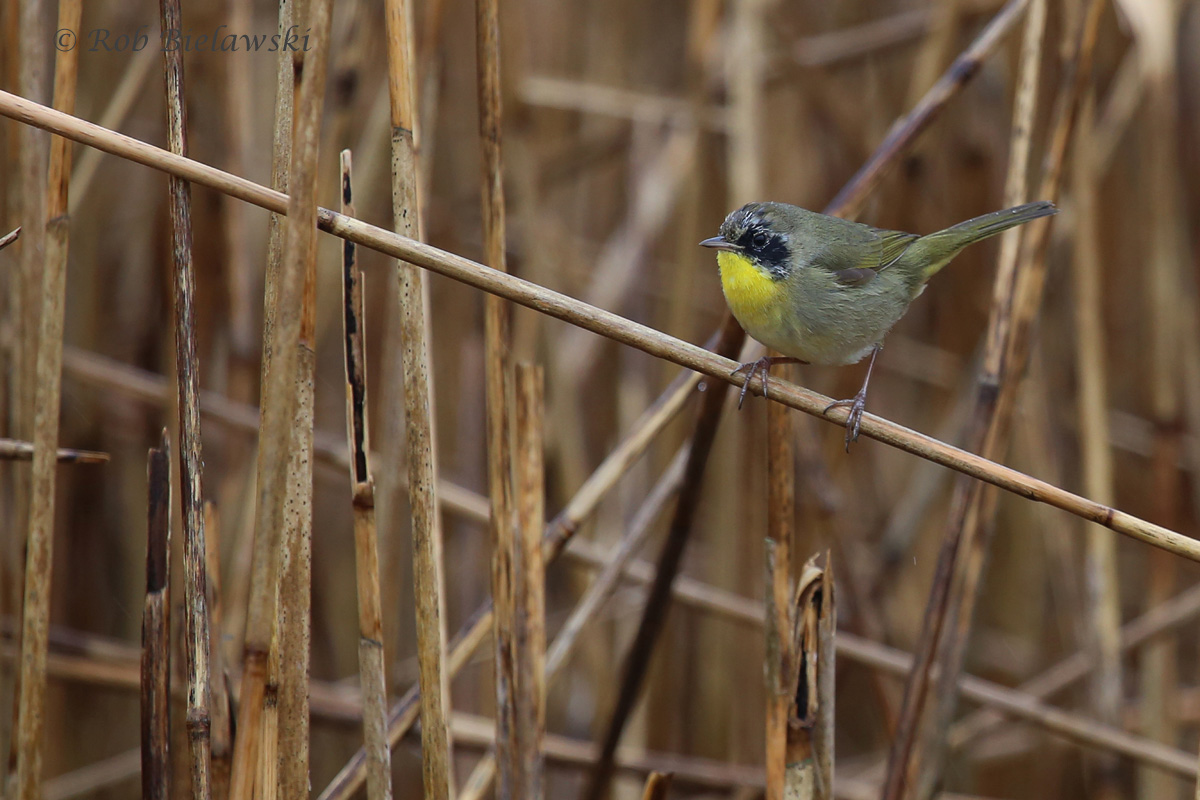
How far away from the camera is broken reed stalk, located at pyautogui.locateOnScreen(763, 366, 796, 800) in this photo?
6.27 ft

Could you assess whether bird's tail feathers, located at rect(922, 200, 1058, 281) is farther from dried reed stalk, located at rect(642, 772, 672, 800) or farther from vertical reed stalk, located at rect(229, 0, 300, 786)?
vertical reed stalk, located at rect(229, 0, 300, 786)

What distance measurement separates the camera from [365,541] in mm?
1767

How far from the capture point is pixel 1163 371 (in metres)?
3.18

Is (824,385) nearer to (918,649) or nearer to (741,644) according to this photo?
(741,644)

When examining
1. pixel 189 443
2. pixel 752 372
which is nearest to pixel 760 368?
pixel 752 372

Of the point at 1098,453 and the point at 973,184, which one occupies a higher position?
the point at 973,184

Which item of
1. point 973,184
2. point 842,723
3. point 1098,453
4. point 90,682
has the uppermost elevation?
point 973,184

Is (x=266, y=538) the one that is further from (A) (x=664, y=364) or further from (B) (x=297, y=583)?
(A) (x=664, y=364)

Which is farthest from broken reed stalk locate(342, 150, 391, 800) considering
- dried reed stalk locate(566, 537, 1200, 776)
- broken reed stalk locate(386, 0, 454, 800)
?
dried reed stalk locate(566, 537, 1200, 776)

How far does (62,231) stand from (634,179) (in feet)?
9.49

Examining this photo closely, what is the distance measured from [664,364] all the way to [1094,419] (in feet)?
6.44

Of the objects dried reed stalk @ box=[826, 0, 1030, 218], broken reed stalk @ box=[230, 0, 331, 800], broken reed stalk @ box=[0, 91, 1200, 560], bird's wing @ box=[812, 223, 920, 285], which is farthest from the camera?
bird's wing @ box=[812, 223, 920, 285]

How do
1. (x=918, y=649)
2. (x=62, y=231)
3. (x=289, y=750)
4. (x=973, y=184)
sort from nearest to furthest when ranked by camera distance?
(x=289, y=750)
(x=62, y=231)
(x=918, y=649)
(x=973, y=184)

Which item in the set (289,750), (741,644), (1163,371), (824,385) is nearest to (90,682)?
(289,750)
